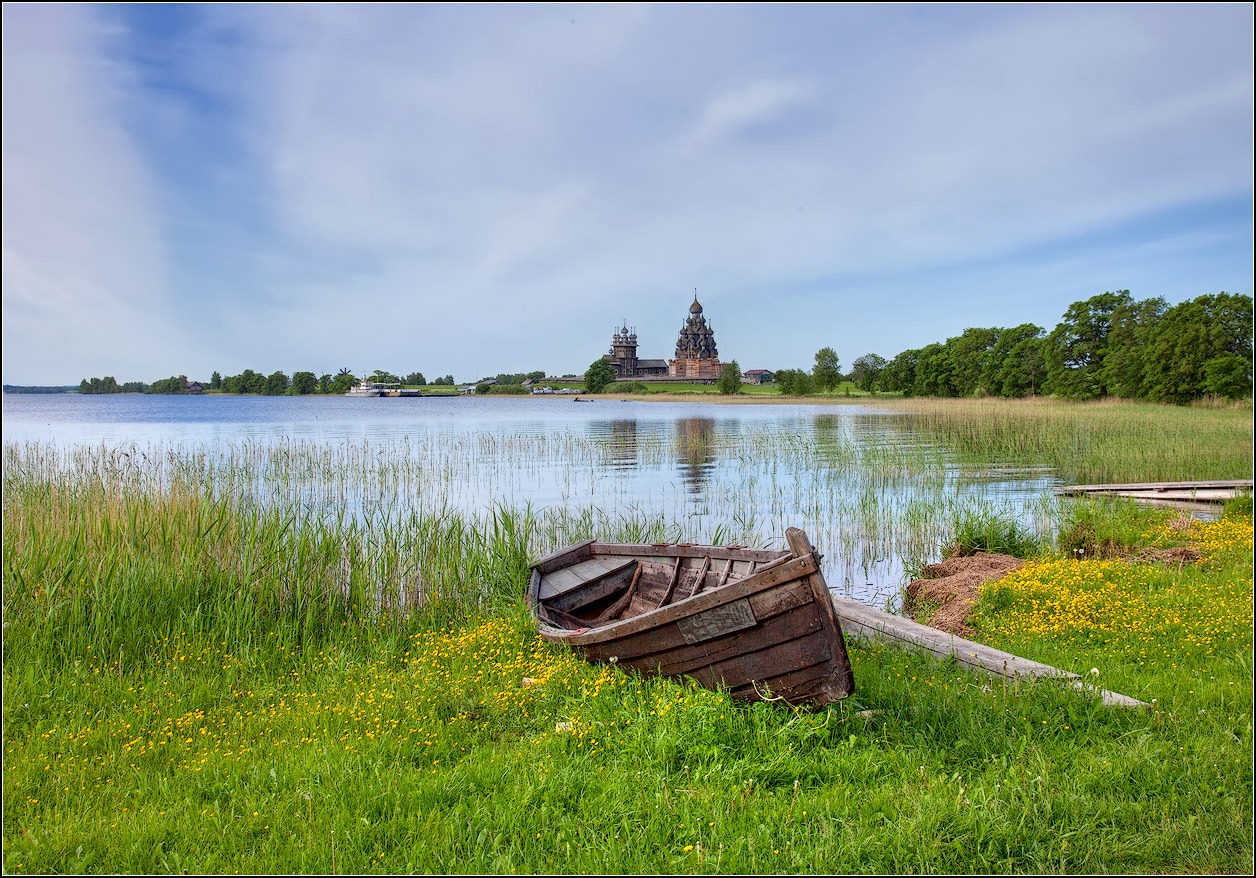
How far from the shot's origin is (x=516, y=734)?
5293 millimetres

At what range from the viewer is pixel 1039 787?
392 centimetres

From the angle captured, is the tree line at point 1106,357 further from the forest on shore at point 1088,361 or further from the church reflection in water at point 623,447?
the church reflection in water at point 623,447

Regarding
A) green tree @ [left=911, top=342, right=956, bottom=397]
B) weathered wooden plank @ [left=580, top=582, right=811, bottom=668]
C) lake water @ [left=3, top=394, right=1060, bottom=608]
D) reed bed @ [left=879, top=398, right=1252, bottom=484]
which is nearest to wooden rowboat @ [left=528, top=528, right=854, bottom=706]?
weathered wooden plank @ [left=580, top=582, right=811, bottom=668]

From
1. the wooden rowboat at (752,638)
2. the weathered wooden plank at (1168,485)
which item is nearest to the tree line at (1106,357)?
the weathered wooden plank at (1168,485)

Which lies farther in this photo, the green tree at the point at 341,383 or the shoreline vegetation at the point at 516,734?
the green tree at the point at 341,383

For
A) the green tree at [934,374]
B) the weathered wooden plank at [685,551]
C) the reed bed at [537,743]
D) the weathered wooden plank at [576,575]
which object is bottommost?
the reed bed at [537,743]

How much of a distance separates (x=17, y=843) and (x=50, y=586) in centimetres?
433

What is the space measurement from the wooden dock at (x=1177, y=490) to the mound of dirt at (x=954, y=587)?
584 cm

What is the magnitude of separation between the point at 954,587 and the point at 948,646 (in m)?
3.53

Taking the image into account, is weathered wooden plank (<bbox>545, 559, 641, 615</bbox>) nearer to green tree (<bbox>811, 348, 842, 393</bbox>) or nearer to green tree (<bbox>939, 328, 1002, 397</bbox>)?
green tree (<bbox>939, 328, 1002, 397</bbox>)

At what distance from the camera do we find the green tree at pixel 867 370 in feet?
311

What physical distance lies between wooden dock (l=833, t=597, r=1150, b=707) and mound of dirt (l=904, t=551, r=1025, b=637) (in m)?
1.13

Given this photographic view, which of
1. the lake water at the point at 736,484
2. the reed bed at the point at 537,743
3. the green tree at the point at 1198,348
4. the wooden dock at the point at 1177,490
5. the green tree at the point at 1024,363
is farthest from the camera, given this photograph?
the green tree at the point at 1024,363

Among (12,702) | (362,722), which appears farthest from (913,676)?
(12,702)
